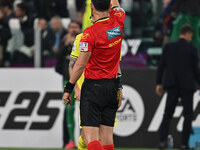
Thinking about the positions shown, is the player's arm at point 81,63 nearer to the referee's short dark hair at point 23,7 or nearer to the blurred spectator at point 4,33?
the blurred spectator at point 4,33

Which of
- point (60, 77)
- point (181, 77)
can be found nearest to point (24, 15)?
point (60, 77)

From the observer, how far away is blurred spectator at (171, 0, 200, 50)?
1176 centimetres

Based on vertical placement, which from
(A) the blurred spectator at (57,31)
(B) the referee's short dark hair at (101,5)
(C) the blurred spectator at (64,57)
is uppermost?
(B) the referee's short dark hair at (101,5)

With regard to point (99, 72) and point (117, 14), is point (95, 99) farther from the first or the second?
point (117, 14)

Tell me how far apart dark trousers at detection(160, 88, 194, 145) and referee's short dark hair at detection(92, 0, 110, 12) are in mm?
4564

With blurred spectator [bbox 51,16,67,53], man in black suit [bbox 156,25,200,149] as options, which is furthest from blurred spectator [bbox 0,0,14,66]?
man in black suit [bbox 156,25,200,149]

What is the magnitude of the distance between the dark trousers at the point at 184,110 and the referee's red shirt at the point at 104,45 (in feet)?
13.7

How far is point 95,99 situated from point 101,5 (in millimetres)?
1058

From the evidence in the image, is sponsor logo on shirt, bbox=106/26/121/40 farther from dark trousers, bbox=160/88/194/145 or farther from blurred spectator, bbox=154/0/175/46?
blurred spectator, bbox=154/0/175/46

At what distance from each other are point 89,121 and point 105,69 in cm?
61

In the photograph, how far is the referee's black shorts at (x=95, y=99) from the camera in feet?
22.9

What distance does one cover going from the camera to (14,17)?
12.6 m

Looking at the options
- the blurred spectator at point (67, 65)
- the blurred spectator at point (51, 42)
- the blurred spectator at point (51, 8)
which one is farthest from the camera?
the blurred spectator at point (51, 8)

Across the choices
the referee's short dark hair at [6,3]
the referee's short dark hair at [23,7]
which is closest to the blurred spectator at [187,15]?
the referee's short dark hair at [23,7]
